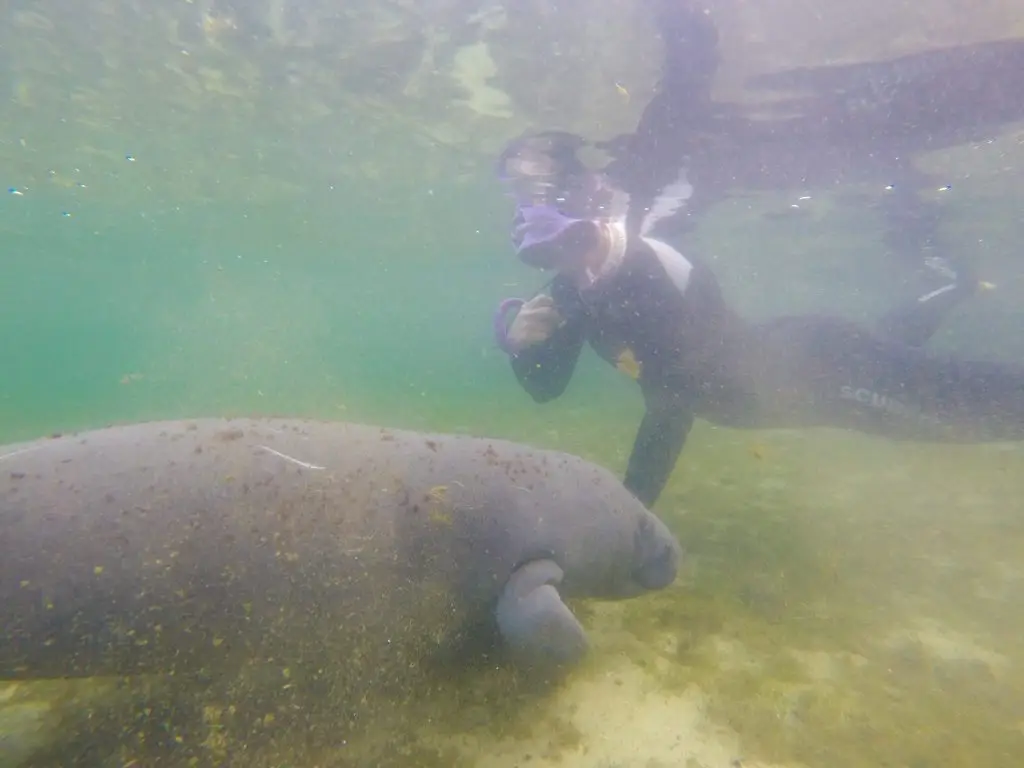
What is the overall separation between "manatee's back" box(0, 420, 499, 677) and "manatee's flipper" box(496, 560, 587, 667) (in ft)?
1.01

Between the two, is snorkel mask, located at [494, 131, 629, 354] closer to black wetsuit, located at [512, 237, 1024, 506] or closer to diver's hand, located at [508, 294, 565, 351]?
diver's hand, located at [508, 294, 565, 351]

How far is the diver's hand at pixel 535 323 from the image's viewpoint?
6.66 m

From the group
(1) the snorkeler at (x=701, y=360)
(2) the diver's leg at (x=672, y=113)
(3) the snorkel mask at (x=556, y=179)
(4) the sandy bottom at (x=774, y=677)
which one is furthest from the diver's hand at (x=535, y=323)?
(2) the diver's leg at (x=672, y=113)

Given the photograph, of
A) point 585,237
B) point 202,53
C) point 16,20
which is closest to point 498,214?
point 202,53

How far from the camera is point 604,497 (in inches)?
163

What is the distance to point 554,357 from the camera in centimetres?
688

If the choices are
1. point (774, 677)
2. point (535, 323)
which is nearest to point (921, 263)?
point (535, 323)

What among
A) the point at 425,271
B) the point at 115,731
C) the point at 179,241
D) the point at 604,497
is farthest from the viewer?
the point at 425,271

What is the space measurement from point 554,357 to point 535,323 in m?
0.45

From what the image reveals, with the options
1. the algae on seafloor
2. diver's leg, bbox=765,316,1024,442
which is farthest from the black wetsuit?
the algae on seafloor

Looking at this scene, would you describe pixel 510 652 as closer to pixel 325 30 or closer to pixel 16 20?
pixel 325 30

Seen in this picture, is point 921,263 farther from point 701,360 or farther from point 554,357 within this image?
point 554,357

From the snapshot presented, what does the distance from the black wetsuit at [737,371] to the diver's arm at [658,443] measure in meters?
0.01

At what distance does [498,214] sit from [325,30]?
14.8 m
